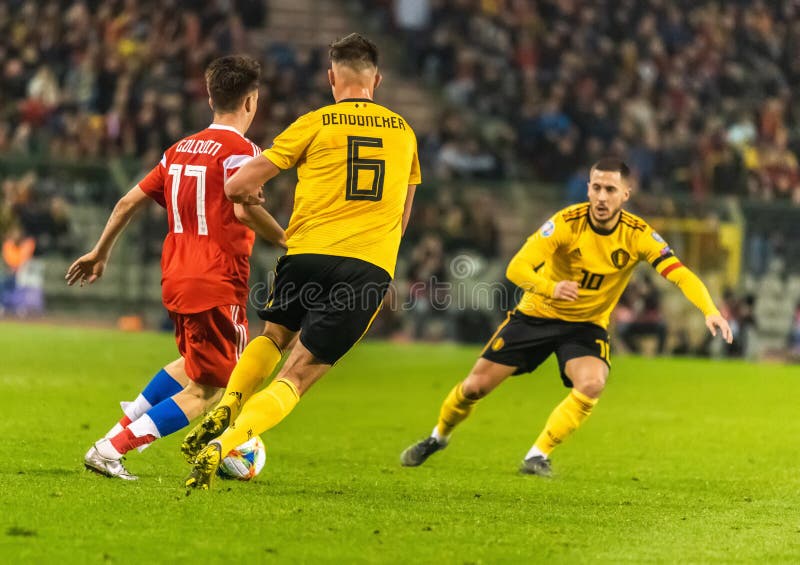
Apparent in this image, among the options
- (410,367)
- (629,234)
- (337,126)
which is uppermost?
(337,126)

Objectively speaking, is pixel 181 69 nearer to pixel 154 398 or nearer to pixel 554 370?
pixel 554 370

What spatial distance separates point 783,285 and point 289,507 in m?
15.7

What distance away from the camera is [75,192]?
69.4ft

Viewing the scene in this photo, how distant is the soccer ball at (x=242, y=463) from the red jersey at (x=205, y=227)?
2.98 feet

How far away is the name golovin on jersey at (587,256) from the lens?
8.98m

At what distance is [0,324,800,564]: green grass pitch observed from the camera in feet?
18.8

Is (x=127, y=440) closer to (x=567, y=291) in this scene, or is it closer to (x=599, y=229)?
(x=567, y=291)

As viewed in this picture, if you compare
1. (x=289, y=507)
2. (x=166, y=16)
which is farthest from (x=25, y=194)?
(x=289, y=507)

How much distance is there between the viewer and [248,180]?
21.6 feet

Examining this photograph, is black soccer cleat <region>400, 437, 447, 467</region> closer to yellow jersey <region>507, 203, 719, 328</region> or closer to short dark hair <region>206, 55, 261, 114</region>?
yellow jersey <region>507, 203, 719, 328</region>

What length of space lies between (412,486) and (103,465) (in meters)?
1.85

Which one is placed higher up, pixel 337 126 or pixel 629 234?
pixel 337 126

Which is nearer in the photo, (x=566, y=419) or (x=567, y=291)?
(x=567, y=291)

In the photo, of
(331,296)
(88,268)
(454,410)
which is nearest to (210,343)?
(331,296)
